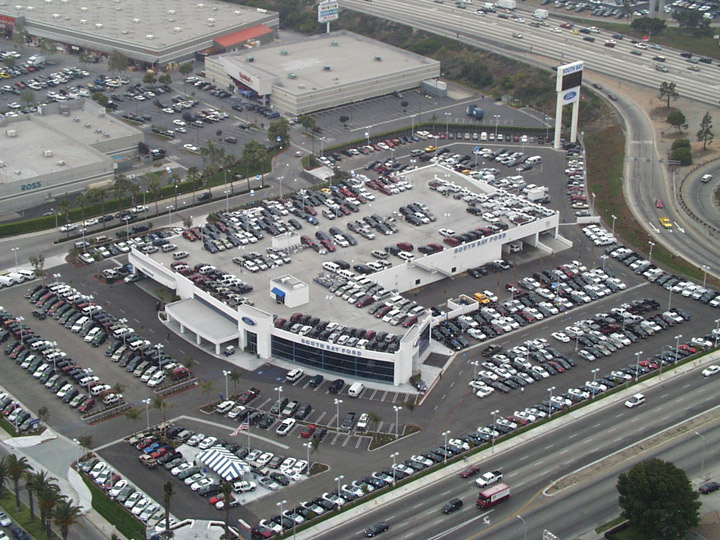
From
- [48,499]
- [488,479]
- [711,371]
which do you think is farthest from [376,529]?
[711,371]

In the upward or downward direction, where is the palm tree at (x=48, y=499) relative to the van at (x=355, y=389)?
upward

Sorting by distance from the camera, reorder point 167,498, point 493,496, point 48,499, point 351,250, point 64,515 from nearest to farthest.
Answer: point 64,515 < point 48,499 < point 167,498 < point 493,496 < point 351,250

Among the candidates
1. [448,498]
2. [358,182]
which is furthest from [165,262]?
[448,498]

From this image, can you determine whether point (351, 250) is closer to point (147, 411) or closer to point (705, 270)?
point (147, 411)

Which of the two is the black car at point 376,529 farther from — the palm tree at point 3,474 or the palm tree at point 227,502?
the palm tree at point 3,474

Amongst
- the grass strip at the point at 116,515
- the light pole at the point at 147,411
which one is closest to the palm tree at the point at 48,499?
the grass strip at the point at 116,515

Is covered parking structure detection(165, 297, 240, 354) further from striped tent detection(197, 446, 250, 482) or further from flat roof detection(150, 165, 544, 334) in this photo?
striped tent detection(197, 446, 250, 482)
